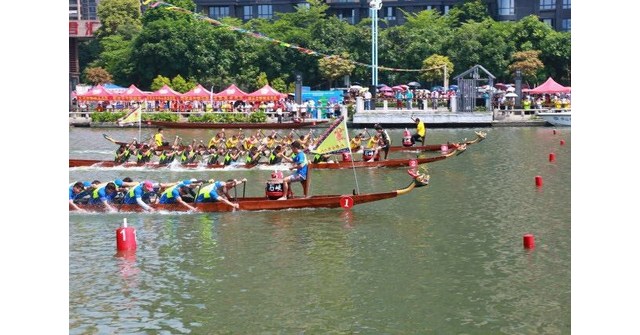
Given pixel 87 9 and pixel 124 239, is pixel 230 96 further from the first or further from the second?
pixel 87 9

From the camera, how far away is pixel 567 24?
8250cm

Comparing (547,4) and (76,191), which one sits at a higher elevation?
(547,4)

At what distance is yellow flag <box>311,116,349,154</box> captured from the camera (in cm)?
2561

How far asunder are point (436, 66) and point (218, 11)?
1153 inches

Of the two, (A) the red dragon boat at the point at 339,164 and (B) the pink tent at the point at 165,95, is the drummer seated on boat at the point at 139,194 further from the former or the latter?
(B) the pink tent at the point at 165,95

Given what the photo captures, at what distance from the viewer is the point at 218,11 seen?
91625 millimetres

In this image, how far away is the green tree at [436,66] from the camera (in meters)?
70.1

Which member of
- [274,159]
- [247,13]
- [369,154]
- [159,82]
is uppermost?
[247,13]

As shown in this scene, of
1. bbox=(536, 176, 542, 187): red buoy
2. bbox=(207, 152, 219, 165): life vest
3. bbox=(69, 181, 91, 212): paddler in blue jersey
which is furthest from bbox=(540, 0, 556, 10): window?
bbox=(69, 181, 91, 212): paddler in blue jersey

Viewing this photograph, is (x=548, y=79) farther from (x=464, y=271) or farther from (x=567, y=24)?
(x=464, y=271)

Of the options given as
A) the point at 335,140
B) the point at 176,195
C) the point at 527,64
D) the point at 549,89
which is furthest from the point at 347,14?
the point at 176,195

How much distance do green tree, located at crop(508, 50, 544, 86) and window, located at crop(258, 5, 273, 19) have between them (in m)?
28.4

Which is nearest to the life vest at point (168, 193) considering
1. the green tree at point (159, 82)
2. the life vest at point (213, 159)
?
the life vest at point (213, 159)

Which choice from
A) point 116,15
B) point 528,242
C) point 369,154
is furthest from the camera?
point 116,15
